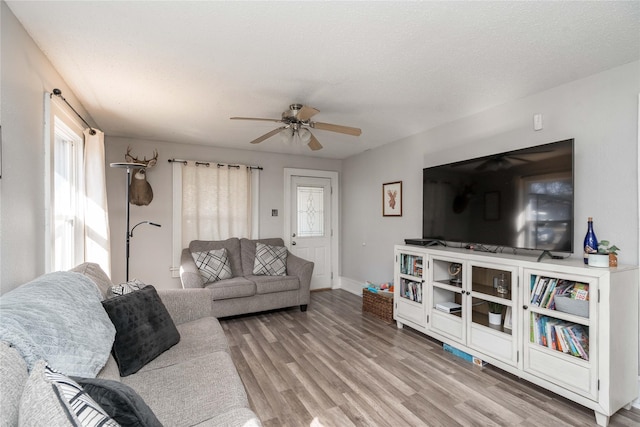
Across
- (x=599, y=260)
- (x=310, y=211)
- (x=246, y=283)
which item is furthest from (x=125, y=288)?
(x=310, y=211)

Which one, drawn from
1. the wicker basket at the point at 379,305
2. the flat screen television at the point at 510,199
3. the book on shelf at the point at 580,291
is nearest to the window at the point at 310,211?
the wicker basket at the point at 379,305

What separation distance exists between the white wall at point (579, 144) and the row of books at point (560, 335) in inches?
24.2

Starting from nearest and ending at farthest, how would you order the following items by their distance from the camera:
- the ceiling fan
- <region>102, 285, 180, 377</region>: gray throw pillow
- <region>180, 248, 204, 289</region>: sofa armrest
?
<region>102, 285, 180, 377</region>: gray throw pillow < the ceiling fan < <region>180, 248, 204, 289</region>: sofa armrest

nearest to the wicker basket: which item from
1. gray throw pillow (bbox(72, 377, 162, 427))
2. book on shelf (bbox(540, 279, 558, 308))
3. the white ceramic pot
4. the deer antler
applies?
book on shelf (bbox(540, 279, 558, 308))

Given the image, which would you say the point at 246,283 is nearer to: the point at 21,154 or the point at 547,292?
the point at 21,154

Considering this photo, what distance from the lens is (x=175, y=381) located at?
4.93 feet

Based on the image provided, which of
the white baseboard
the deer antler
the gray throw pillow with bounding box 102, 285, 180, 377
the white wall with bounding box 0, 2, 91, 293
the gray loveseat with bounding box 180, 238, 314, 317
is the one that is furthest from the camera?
the white baseboard

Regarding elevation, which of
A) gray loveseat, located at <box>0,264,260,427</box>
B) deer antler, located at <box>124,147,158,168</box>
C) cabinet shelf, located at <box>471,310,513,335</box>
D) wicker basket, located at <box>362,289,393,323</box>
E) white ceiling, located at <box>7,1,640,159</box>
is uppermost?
white ceiling, located at <box>7,1,640,159</box>

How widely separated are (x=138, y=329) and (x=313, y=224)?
3.61 metres

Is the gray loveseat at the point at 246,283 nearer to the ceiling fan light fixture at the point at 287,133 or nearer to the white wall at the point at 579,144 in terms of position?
the white wall at the point at 579,144

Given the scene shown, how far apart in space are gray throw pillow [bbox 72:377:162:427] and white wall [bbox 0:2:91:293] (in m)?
0.95

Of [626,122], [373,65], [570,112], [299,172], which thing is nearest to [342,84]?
[373,65]

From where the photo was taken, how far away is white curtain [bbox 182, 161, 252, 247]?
4199 mm

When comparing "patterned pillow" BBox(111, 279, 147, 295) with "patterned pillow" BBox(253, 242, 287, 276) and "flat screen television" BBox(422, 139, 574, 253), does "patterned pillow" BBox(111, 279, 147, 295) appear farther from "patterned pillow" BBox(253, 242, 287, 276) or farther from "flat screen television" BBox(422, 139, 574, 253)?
"flat screen television" BBox(422, 139, 574, 253)
